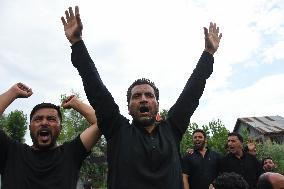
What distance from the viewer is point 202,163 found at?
24.4ft

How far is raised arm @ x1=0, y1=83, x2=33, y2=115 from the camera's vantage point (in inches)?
169

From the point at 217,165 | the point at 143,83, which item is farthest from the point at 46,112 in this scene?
the point at 217,165

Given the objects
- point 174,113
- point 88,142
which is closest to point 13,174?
point 88,142

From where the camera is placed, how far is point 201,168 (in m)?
7.40

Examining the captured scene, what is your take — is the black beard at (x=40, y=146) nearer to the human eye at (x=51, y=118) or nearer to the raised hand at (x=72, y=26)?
the human eye at (x=51, y=118)

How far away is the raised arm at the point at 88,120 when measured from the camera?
407 centimetres

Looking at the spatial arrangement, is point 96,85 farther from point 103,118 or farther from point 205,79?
point 205,79

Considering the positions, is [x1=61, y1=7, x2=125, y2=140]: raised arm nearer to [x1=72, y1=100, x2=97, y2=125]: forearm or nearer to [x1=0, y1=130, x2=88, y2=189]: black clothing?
[x1=0, y1=130, x2=88, y2=189]: black clothing

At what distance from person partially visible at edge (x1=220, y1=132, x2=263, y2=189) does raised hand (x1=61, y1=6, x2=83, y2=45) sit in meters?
4.67

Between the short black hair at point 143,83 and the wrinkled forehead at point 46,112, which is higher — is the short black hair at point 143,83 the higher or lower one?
the higher one

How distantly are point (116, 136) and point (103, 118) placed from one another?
19 cm

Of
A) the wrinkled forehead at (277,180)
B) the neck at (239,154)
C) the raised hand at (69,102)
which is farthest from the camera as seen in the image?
the neck at (239,154)

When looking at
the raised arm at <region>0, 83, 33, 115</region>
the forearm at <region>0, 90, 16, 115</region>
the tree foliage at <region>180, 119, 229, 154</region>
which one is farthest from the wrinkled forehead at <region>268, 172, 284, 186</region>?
the tree foliage at <region>180, 119, 229, 154</region>

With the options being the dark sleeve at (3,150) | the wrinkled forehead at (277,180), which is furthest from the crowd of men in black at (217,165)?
the dark sleeve at (3,150)
